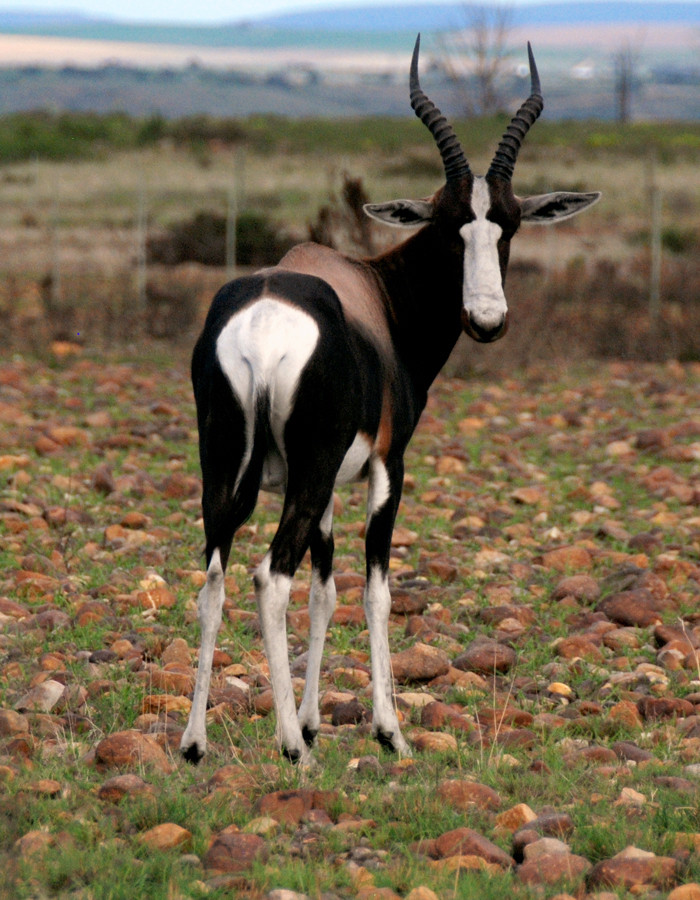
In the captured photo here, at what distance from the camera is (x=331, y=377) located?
460 centimetres

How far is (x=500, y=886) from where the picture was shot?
3615 mm

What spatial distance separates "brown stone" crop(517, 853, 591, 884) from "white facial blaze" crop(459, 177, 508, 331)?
2130 mm

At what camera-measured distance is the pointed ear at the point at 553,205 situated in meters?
5.84

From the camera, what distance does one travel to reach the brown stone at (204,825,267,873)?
370cm

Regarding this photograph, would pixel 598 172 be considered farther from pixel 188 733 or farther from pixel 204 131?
pixel 188 733

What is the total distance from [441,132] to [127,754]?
2.97 m

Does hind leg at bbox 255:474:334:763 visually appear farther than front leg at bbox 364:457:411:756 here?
No

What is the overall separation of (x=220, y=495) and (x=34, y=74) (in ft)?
595

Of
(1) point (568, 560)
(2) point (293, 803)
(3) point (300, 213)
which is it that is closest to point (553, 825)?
(2) point (293, 803)

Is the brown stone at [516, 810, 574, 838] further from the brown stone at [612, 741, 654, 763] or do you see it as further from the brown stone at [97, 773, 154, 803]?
the brown stone at [97, 773, 154, 803]

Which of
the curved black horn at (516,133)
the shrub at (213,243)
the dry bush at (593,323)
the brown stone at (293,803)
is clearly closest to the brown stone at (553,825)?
the brown stone at (293,803)

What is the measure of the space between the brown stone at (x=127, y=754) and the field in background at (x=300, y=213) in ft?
23.9

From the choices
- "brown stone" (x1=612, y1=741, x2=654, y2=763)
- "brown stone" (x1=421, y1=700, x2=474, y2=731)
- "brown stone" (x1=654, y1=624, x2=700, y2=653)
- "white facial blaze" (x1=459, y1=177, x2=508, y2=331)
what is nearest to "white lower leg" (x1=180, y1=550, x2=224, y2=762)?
"brown stone" (x1=421, y1=700, x2=474, y2=731)

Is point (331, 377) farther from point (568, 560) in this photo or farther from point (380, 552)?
point (568, 560)
